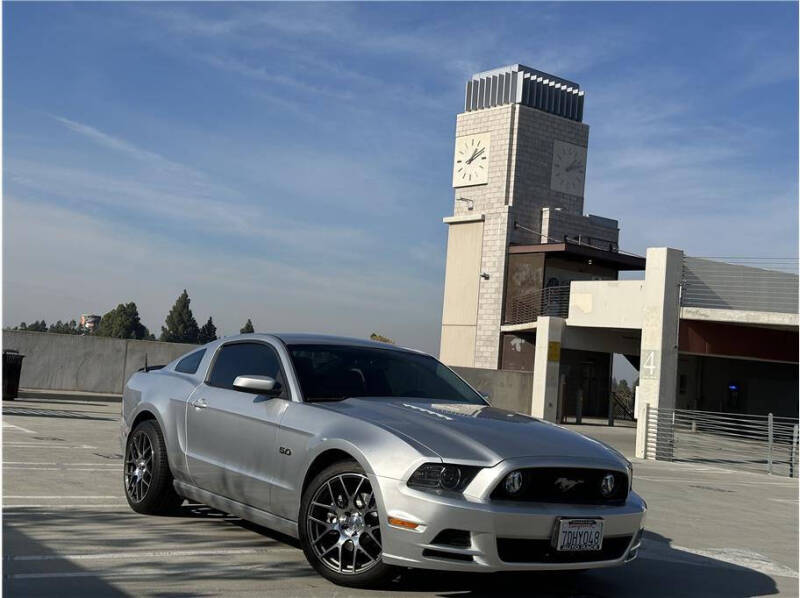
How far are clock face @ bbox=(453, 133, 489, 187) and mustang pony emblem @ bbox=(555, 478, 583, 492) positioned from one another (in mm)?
45348

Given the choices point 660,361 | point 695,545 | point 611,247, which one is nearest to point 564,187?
point 611,247

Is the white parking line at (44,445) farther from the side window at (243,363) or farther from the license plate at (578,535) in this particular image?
the license plate at (578,535)

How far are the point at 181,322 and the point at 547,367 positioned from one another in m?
96.2

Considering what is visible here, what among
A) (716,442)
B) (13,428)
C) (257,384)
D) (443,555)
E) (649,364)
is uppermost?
(649,364)

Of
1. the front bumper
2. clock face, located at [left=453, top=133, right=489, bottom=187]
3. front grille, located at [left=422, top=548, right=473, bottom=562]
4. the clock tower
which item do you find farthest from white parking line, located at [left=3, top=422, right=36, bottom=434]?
clock face, located at [left=453, top=133, right=489, bottom=187]

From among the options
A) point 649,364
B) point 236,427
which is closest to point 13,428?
point 236,427

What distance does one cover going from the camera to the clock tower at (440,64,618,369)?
163 feet

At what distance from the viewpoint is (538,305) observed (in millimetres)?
47219

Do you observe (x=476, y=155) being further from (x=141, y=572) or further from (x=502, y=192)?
(x=141, y=572)

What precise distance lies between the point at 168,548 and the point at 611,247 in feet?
152

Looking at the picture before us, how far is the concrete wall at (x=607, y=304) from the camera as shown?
32.1 m

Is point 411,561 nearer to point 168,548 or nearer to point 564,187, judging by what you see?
point 168,548

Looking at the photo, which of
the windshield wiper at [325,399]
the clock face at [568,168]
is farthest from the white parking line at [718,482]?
the clock face at [568,168]

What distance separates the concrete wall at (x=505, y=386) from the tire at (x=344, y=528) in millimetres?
32160
